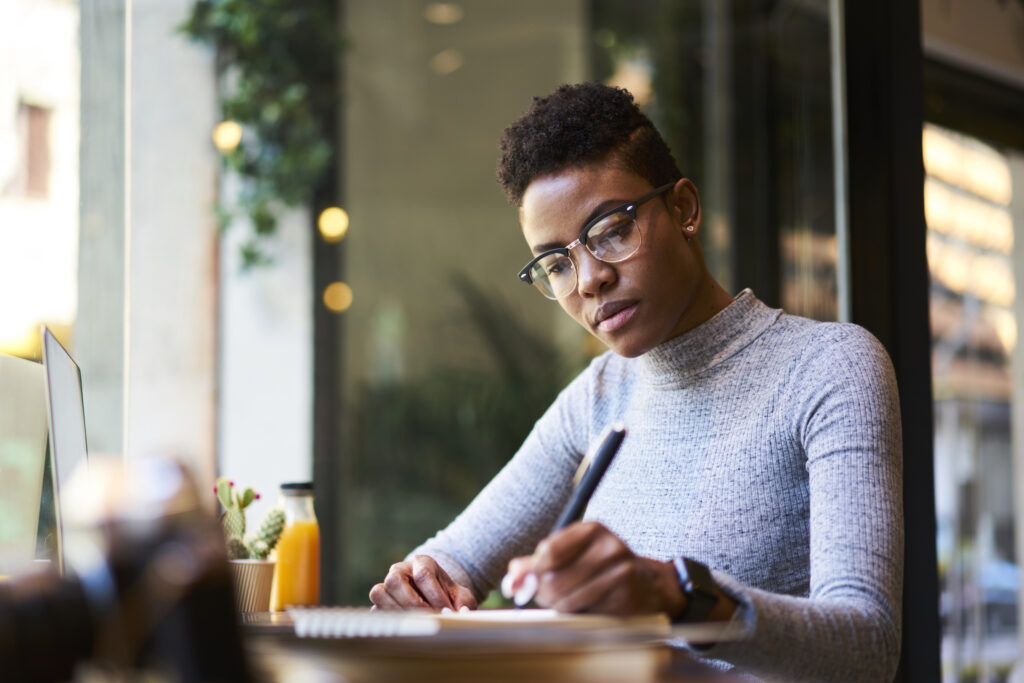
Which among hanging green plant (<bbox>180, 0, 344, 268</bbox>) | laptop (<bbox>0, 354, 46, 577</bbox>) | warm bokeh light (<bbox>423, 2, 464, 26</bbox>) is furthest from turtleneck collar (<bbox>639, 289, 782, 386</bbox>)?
warm bokeh light (<bbox>423, 2, 464, 26</bbox>)

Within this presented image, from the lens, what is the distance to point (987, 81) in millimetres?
2082

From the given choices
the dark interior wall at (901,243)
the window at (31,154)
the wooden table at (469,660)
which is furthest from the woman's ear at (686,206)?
the window at (31,154)

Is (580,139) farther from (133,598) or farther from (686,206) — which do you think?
(133,598)

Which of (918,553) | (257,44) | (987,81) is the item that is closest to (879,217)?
(918,553)

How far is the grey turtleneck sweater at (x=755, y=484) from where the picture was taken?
767 mm

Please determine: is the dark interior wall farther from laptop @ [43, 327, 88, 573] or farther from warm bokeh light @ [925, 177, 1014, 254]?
laptop @ [43, 327, 88, 573]

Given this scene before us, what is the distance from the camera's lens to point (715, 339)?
1.15m

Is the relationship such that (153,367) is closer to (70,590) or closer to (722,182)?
(722,182)

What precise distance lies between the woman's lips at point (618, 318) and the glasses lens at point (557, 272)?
6 cm

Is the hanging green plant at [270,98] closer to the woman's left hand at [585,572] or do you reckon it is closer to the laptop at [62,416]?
the laptop at [62,416]

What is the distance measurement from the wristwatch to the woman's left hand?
5cm

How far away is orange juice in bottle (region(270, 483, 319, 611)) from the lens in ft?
3.85

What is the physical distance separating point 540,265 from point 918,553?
873mm

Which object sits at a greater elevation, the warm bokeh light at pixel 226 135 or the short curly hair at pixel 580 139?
the warm bokeh light at pixel 226 135
